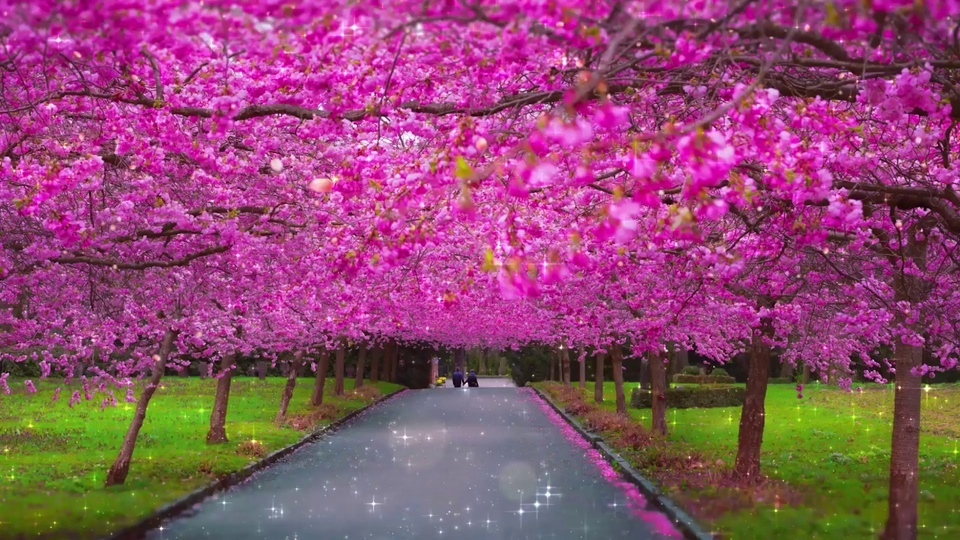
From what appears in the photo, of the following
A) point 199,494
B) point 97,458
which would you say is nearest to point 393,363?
point 97,458

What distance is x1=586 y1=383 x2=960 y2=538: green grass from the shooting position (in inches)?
442

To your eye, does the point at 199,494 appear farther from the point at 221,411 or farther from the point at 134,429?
the point at 221,411

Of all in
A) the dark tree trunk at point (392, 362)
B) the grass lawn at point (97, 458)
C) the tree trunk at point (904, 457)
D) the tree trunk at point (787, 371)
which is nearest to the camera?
the tree trunk at point (904, 457)

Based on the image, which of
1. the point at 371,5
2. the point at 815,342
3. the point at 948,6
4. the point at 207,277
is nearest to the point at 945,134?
the point at 948,6

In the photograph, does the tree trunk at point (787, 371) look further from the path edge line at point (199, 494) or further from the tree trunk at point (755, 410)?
the tree trunk at point (755, 410)

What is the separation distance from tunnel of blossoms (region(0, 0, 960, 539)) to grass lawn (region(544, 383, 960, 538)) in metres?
1.38

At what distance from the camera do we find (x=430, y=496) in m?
14.0

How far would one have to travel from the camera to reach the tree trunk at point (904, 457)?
9.98 meters

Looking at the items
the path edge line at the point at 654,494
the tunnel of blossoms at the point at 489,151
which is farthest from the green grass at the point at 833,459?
the tunnel of blossoms at the point at 489,151

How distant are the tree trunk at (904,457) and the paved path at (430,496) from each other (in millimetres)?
2548

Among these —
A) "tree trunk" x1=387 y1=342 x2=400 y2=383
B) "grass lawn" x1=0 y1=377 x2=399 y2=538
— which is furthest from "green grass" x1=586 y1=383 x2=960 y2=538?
"tree trunk" x1=387 y1=342 x2=400 y2=383

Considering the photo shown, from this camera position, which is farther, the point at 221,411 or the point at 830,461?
the point at 221,411

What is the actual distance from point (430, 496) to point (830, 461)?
30.2ft

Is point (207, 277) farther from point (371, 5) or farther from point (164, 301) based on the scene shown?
point (371, 5)
